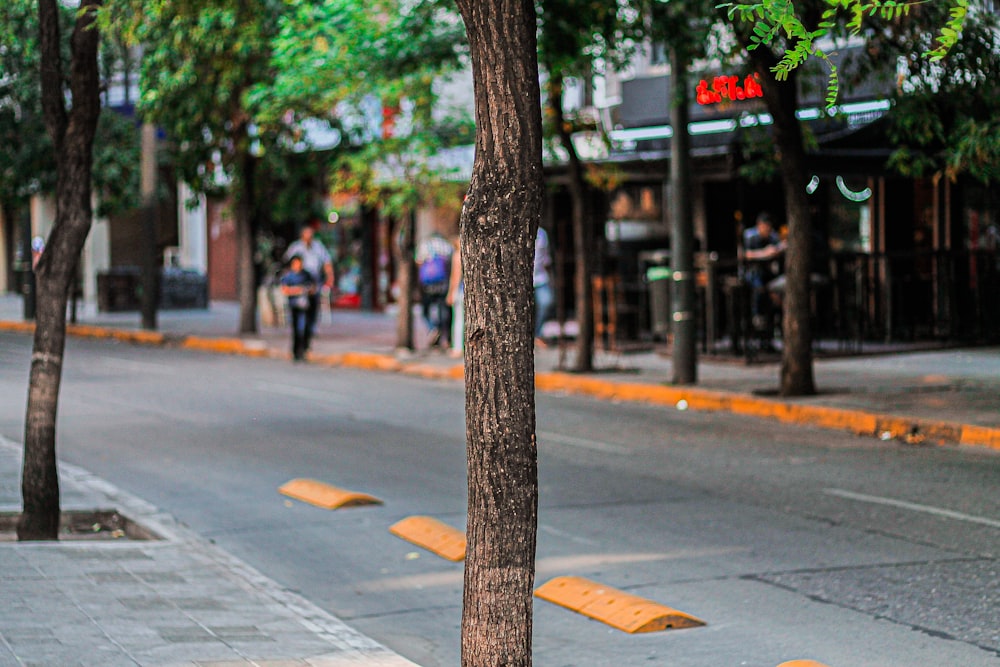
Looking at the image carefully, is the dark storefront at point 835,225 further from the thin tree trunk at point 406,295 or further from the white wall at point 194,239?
the white wall at point 194,239

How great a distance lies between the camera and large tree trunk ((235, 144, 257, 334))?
2528cm

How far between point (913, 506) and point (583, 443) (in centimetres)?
370

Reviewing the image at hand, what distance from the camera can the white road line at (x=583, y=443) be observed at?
38.7 feet

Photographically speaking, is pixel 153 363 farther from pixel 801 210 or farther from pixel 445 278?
pixel 801 210

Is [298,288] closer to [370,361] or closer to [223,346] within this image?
[370,361]

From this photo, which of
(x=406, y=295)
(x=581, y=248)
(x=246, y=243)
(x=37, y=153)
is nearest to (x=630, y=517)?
(x=581, y=248)

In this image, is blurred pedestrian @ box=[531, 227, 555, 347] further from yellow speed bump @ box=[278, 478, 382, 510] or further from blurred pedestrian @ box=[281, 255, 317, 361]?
yellow speed bump @ box=[278, 478, 382, 510]

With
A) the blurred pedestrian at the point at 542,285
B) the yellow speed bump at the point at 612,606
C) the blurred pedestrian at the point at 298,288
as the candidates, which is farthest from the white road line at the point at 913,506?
the blurred pedestrian at the point at 298,288

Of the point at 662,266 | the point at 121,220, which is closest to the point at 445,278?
A: the point at 662,266

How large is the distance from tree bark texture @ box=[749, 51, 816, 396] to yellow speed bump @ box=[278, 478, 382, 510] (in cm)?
620

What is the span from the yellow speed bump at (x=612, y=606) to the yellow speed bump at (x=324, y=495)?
249cm

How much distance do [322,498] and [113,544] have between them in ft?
6.53

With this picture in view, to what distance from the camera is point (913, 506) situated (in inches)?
357

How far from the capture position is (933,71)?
14.7 m
